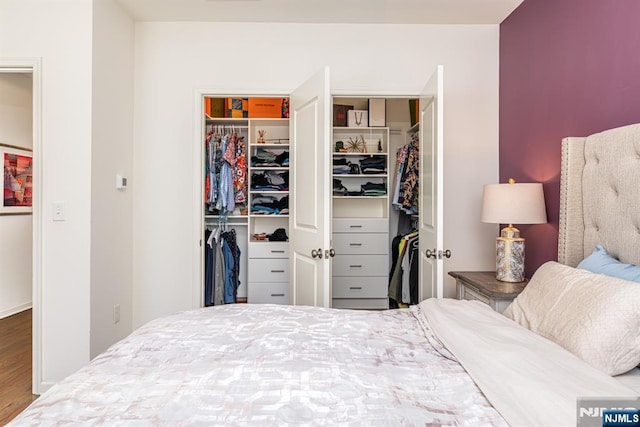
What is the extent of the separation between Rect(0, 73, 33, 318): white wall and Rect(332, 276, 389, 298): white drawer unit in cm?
335

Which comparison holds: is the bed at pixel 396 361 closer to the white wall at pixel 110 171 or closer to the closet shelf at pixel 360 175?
the white wall at pixel 110 171

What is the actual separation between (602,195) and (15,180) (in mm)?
5097

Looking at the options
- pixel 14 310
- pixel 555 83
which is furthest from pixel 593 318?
pixel 14 310

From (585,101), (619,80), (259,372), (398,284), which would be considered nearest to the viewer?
(259,372)

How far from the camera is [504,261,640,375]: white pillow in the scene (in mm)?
1137

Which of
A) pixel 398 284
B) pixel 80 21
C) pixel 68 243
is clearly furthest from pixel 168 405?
pixel 398 284

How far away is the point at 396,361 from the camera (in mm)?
1198

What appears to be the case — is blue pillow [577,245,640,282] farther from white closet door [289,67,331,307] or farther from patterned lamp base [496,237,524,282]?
white closet door [289,67,331,307]

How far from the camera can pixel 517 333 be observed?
1298 millimetres

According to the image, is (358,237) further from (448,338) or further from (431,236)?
(448,338)

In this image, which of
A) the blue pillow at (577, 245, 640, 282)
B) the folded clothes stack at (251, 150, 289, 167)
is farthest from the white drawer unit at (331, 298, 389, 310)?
the blue pillow at (577, 245, 640, 282)

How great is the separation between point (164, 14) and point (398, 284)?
3.00 m

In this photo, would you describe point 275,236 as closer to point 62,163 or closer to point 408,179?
point 408,179

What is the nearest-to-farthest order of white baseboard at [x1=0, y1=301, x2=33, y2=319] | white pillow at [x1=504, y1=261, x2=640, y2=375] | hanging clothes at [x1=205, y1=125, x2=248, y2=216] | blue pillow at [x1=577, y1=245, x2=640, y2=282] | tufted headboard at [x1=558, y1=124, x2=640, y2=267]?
1. white pillow at [x1=504, y1=261, x2=640, y2=375]
2. blue pillow at [x1=577, y1=245, x2=640, y2=282]
3. tufted headboard at [x1=558, y1=124, x2=640, y2=267]
4. white baseboard at [x1=0, y1=301, x2=33, y2=319]
5. hanging clothes at [x1=205, y1=125, x2=248, y2=216]
